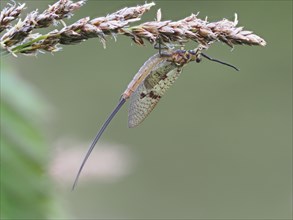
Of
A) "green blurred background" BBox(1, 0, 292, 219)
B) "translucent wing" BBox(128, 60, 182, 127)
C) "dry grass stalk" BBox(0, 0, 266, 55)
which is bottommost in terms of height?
"dry grass stalk" BBox(0, 0, 266, 55)

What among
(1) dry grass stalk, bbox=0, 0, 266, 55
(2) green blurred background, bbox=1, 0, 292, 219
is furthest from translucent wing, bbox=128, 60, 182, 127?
(2) green blurred background, bbox=1, 0, 292, 219

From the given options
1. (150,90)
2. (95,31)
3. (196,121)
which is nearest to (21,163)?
(150,90)

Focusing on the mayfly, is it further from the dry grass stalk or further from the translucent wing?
the dry grass stalk

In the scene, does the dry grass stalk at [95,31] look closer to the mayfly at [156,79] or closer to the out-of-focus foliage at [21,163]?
the mayfly at [156,79]

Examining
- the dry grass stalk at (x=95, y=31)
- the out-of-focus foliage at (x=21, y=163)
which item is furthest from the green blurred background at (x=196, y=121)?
the dry grass stalk at (x=95, y=31)

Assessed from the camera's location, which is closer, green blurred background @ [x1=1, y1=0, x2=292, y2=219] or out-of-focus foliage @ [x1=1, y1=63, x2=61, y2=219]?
out-of-focus foliage @ [x1=1, y1=63, x2=61, y2=219]

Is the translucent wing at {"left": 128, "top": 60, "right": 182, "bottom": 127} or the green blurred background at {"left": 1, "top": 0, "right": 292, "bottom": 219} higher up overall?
the green blurred background at {"left": 1, "top": 0, "right": 292, "bottom": 219}
